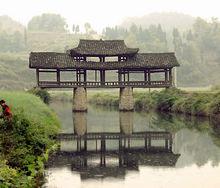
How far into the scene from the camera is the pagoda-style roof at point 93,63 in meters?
53.4

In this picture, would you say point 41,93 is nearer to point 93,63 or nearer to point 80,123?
point 93,63

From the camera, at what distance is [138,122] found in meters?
43.4

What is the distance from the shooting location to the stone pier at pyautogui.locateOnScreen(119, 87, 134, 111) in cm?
5519

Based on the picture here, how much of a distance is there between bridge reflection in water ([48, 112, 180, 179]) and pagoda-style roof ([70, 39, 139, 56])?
17726 millimetres

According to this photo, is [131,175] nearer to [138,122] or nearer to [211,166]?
[211,166]

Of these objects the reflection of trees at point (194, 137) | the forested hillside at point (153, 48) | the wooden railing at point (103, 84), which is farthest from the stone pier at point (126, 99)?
the forested hillside at point (153, 48)

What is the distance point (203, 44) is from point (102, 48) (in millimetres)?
95080

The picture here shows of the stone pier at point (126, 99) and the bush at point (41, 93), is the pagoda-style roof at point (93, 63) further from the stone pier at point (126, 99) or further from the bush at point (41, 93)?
the stone pier at point (126, 99)

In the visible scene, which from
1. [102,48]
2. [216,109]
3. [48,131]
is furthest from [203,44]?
[48,131]

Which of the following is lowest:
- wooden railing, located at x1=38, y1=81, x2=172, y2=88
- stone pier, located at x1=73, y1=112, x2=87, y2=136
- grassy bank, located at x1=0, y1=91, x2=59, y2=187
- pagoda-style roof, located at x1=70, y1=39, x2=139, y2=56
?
stone pier, located at x1=73, y1=112, x2=87, y2=136

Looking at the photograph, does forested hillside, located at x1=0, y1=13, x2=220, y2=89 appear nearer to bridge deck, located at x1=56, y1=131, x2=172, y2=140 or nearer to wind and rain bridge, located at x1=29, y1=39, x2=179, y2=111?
wind and rain bridge, located at x1=29, y1=39, x2=179, y2=111

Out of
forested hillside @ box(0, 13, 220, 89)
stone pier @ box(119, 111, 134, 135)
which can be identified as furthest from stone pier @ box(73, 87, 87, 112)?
forested hillside @ box(0, 13, 220, 89)

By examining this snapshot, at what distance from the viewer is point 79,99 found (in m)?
55.0

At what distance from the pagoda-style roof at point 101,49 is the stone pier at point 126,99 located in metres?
4.27
